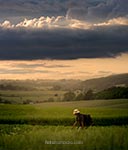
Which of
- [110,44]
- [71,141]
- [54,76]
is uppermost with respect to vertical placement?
[110,44]

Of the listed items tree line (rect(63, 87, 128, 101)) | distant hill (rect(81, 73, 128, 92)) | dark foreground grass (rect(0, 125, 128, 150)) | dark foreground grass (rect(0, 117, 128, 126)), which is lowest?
dark foreground grass (rect(0, 125, 128, 150))

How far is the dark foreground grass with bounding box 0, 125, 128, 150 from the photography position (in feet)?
21.4

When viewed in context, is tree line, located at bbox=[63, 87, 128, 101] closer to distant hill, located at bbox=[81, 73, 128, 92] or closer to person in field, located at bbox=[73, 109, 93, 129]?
distant hill, located at bbox=[81, 73, 128, 92]

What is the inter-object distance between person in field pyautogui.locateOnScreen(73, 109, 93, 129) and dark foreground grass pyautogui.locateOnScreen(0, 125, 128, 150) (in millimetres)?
82

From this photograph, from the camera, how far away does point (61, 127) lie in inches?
263

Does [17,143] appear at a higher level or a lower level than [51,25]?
lower

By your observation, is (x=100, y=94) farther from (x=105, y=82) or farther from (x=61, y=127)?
(x=61, y=127)

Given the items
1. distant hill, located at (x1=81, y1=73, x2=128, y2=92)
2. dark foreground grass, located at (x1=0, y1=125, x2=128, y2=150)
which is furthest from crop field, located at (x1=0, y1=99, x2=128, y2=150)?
distant hill, located at (x1=81, y1=73, x2=128, y2=92)

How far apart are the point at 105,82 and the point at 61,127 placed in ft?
3.27

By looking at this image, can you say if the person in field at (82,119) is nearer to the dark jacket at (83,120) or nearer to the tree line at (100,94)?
the dark jacket at (83,120)

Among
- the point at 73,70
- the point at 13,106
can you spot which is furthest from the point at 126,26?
the point at 13,106

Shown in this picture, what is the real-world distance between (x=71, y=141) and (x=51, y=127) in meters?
0.39

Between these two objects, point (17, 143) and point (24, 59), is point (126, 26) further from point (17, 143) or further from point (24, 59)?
point (17, 143)

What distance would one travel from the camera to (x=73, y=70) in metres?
6.85
